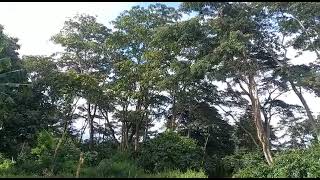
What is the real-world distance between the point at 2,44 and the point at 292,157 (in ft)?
44.7

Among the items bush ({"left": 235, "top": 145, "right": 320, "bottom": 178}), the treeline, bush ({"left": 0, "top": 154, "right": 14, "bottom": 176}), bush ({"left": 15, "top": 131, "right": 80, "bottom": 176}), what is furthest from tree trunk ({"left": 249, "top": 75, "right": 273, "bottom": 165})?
bush ({"left": 0, "top": 154, "right": 14, "bottom": 176})

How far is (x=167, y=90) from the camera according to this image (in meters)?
21.4

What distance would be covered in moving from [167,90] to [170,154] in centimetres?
470

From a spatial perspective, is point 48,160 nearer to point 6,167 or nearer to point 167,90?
point 6,167

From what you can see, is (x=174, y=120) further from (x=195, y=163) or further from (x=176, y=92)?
(x=195, y=163)

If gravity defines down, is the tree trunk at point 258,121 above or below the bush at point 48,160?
above

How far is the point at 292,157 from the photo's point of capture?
14.1m

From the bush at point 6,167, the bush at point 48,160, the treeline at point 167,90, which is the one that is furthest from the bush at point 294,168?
the bush at point 6,167

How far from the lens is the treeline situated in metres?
17.1

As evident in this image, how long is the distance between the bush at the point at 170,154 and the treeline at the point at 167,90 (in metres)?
0.04

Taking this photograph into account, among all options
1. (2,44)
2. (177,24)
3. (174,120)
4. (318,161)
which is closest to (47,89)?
(2,44)

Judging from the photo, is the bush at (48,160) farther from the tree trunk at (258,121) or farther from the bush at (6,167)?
the tree trunk at (258,121)

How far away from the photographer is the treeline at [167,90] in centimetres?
1712

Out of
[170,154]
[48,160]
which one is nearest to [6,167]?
[48,160]
